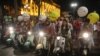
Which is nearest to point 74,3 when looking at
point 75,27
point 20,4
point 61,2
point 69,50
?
point 61,2

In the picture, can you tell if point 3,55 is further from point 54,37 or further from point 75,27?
point 75,27

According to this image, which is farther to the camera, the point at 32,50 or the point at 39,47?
the point at 32,50

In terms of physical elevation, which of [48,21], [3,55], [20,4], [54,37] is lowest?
[3,55]

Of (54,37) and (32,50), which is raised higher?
(54,37)

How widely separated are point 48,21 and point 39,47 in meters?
1.63

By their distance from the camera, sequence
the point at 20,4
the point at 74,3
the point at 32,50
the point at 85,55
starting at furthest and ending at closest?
the point at 74,3 < the point at 20,4 < the point at 32,50 < the point at 85,55

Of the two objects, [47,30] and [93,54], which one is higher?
[47,30]

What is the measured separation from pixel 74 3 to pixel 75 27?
25583mm

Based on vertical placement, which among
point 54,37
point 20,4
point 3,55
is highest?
point 20,4

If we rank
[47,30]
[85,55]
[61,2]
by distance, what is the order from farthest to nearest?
[61,2], [47,30], [85,55]

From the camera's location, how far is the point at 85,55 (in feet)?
35.9

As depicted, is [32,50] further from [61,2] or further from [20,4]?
[61,2]

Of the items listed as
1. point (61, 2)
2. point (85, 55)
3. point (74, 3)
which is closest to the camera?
point (85, 55)

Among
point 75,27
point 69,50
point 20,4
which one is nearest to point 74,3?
point 20,4
